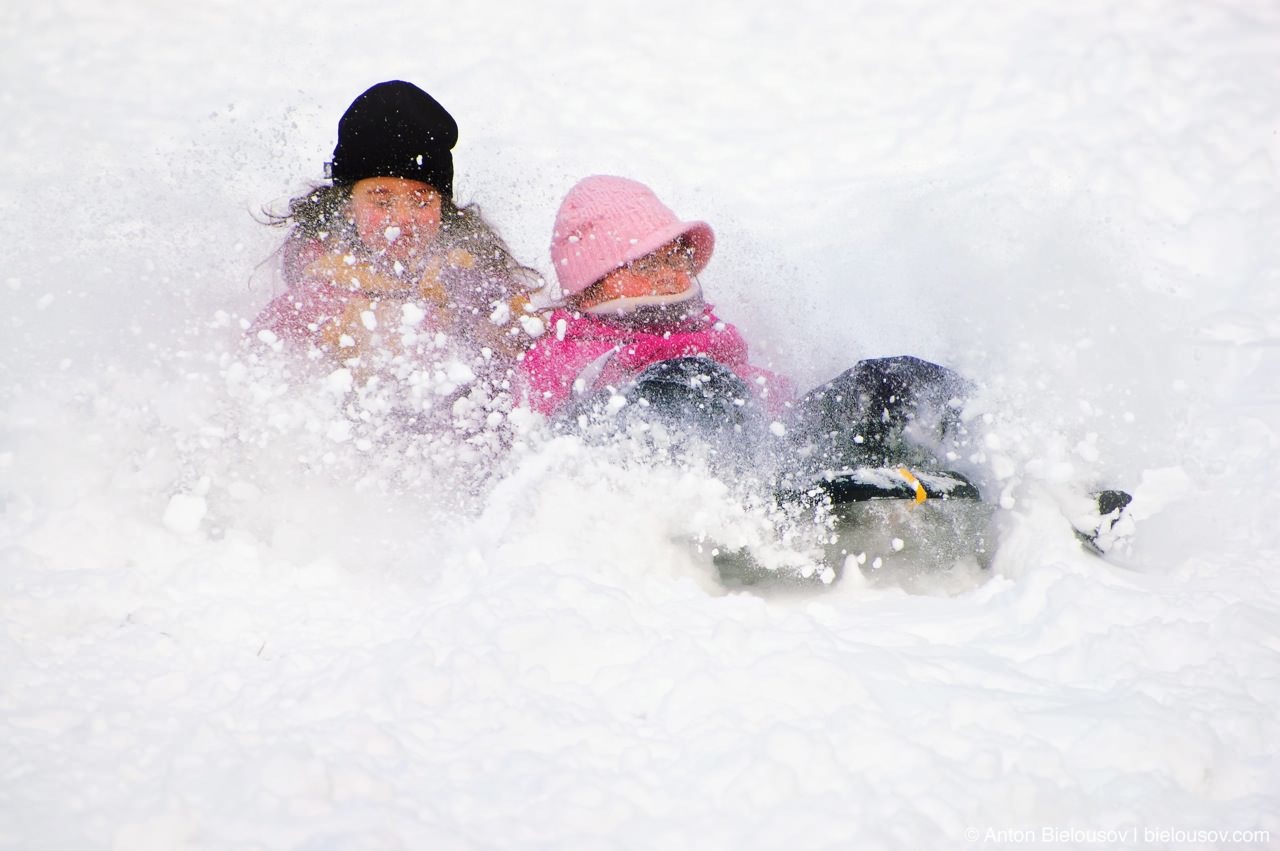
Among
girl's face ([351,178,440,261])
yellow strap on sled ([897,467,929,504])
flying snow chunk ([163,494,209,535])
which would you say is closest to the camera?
flying snow chunk ([163,494,209,535])

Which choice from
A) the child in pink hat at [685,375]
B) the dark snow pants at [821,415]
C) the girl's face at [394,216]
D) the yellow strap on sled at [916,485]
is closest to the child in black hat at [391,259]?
the girl's face at [394,216]

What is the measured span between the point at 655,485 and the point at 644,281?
0.79 metres

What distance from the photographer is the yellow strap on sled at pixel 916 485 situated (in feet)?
6.56

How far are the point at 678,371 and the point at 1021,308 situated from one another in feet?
3.99

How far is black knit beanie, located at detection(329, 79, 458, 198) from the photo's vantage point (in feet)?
8.52

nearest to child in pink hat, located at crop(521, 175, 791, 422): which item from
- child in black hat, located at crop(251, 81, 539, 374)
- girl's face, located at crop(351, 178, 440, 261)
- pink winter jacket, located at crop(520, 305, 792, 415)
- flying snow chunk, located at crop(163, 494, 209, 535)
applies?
pink winter jacket, located at crop(520, 305, 792, 415)

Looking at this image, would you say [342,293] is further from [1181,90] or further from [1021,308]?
[1181,90]

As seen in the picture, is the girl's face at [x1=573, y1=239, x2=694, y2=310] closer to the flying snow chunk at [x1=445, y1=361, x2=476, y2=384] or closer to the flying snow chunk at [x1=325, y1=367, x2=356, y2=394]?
the flying snow chunk at [x1=445, y1=361, x2=476, y2=384]

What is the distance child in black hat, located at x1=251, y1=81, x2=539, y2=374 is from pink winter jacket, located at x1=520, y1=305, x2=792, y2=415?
122 millimetres

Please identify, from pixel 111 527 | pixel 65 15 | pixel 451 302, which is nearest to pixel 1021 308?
pixel 451 302

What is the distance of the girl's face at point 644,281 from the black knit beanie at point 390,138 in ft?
2.00

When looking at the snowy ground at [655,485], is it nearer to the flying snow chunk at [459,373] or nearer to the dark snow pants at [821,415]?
the dark snow pants at [821,415]

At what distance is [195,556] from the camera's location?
1.75 m

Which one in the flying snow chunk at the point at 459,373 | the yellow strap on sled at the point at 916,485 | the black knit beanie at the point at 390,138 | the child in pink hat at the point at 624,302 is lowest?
the yellow strap on sled at the point at 916,485
